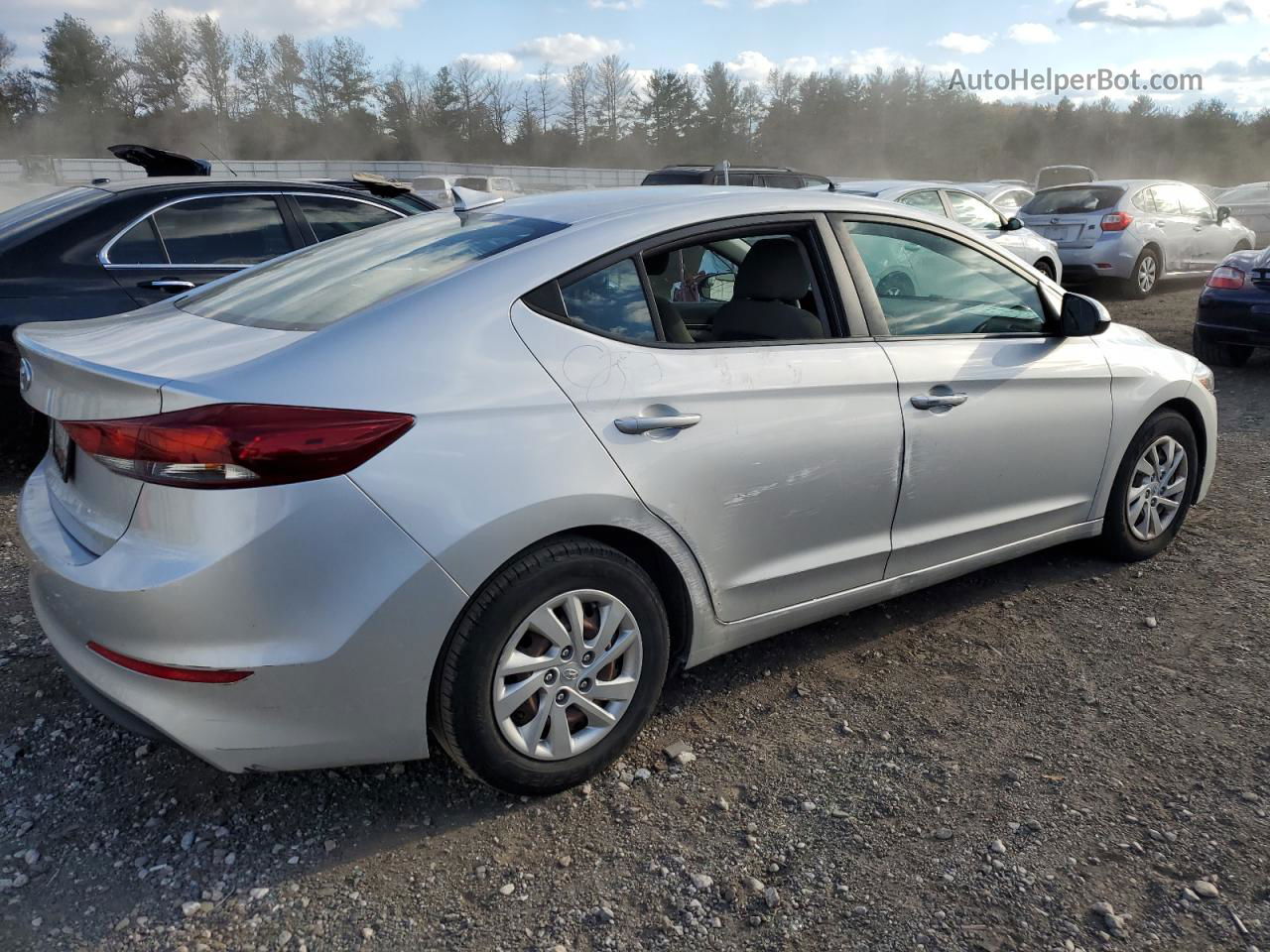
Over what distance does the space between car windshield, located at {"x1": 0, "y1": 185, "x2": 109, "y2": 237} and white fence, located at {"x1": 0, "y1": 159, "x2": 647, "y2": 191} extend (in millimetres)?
22982

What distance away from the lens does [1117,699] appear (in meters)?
3.25

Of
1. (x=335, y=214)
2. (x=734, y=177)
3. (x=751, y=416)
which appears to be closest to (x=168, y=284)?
(x=335, y=214)

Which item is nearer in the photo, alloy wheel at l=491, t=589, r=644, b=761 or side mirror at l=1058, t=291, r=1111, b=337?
alloy wheel at l=491, t=589, r=644, b=761

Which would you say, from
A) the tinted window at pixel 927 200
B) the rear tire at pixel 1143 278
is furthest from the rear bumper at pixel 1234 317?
the rear tire at pixel 1143 278

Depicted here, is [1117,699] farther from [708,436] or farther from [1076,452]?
[708,436]

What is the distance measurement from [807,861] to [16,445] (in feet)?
15.7

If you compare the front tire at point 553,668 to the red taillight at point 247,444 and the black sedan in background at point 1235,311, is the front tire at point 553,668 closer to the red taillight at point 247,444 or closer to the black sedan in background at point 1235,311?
the red taillight at point 247,444

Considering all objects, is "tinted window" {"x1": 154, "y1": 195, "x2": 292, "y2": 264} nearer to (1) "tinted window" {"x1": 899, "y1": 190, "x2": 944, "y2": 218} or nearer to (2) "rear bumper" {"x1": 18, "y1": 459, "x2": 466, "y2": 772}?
(2) "rear bumper" {"x1": 18, "y1": 459, "x2": 466, "y2": 772}

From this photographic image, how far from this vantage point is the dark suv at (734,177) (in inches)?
453

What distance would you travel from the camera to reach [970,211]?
10.9 metres

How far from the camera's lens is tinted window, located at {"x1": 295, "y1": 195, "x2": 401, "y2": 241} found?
19.7 ft

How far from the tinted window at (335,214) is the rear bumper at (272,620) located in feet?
13.2

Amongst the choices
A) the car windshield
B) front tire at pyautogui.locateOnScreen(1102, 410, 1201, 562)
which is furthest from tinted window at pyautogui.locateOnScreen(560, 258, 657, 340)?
the car windshield

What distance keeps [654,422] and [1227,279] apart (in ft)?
25.2
